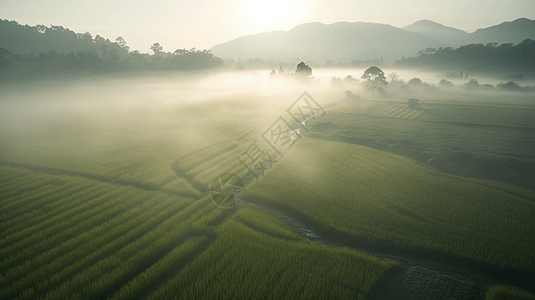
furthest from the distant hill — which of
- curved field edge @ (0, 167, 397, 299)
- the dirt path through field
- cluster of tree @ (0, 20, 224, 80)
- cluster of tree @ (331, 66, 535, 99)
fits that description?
the dirt path through field

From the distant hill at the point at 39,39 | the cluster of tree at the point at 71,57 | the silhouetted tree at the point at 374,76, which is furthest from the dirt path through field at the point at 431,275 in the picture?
the distant hill at the point at 39,39

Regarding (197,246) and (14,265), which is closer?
(14,265)

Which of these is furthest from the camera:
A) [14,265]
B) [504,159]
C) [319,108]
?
[319,108]

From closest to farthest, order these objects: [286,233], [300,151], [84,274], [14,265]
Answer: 1. [84,274]
2. [14,265]
3. [286,233]
4. [300,151]

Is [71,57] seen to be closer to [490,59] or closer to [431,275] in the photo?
[431,275]

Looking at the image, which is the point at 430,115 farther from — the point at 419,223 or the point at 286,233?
the point at 286,233

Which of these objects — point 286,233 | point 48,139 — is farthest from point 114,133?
point 286,233
